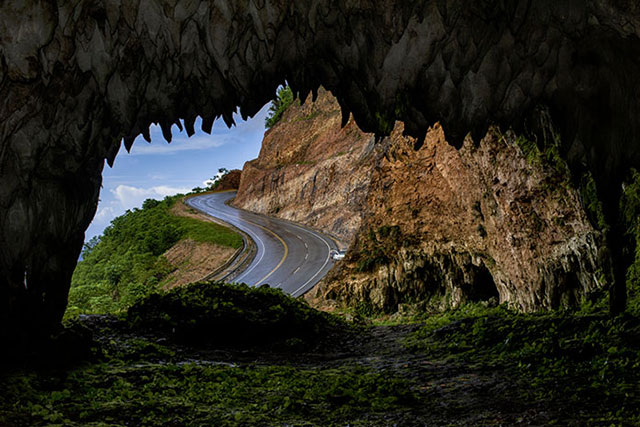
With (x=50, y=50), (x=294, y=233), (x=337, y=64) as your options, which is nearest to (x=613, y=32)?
(x=337, y=64)

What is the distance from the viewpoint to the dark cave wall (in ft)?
20.0

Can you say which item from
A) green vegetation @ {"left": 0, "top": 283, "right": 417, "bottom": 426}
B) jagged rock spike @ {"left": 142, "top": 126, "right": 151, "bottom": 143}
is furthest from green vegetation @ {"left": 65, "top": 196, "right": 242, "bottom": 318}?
jagged rock spike @ {"left": 142, "top": 126, "right": 151, "bottom": 143}

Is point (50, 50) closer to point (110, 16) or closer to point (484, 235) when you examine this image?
point (110, 16)

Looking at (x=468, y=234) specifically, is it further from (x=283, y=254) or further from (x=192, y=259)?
(x=192, y=259)

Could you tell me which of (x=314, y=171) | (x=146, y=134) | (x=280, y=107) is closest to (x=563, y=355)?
(x=146, y=134)

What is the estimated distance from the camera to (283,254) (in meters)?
32.5

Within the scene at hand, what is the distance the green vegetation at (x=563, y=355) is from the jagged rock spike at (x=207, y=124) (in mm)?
5090

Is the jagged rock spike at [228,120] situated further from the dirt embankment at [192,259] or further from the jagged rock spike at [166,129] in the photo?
the dirt embankment at [192,259]

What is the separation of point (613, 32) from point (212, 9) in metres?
5.39

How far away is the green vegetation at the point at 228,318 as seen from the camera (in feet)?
31.5

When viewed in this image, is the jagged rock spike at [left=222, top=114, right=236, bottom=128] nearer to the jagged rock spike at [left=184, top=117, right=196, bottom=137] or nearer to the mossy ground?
the jagged rock spike at [left=184, top=117, right=196, bottom=137]

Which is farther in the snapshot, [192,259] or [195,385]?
[192,259]

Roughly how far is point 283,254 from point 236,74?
26.1 m

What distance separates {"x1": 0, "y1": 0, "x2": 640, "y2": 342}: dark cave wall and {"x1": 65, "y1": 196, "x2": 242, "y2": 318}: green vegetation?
19.0 meters
